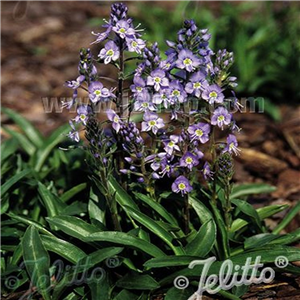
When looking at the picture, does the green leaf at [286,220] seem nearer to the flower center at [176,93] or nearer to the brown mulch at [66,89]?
the brown mulch at [66,89]

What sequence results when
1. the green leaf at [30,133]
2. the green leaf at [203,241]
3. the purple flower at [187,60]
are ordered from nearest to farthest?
the purple flower at [187,60]
the green leaf at [203,241]
the green leaf at [30,133]

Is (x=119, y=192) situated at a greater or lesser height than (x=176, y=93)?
lesser

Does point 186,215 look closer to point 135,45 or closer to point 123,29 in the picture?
point 135,45

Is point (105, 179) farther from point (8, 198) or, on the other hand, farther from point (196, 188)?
point (8, 198)

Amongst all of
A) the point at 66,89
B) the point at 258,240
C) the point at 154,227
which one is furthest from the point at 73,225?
the point at 66,89

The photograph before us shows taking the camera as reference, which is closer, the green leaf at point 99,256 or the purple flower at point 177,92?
the purple flower at point 177,92

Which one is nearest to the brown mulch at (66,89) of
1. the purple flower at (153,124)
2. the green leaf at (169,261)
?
the green leaf at (169,261)
